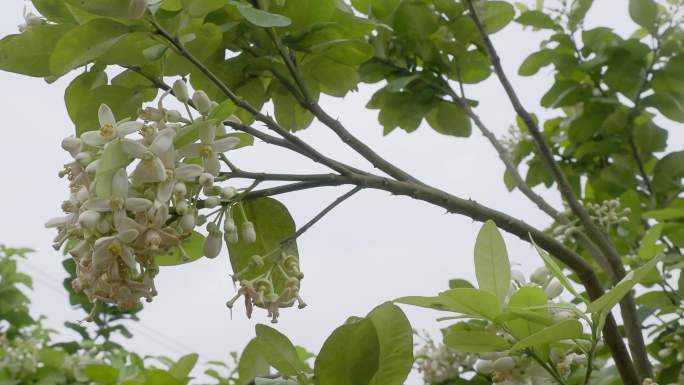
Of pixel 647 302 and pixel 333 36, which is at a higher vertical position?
pixel 333 36

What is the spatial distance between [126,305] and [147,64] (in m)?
0.20

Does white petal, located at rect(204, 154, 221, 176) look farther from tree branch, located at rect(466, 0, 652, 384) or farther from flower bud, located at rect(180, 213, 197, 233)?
tree branch, located at rect(466, 0, 652, 384)

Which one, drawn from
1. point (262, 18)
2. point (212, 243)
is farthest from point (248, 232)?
point (262, 18)

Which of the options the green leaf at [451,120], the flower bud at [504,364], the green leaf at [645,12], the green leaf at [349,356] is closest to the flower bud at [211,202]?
the green leaf at [349,356]

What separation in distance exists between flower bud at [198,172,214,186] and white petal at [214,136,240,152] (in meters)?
0.02

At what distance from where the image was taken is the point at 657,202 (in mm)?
1299

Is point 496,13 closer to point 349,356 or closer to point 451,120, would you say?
point 451,120

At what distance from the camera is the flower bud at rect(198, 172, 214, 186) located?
1.55 feet

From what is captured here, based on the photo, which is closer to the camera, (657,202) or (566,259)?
(566,259)

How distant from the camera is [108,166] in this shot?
45 cm

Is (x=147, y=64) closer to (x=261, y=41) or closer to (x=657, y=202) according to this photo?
(x=261, y=41)

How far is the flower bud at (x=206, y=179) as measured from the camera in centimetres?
47

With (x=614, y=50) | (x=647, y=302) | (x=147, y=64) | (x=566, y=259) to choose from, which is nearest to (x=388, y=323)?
(x=566, y=259)

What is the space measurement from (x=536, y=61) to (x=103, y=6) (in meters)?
0.93
